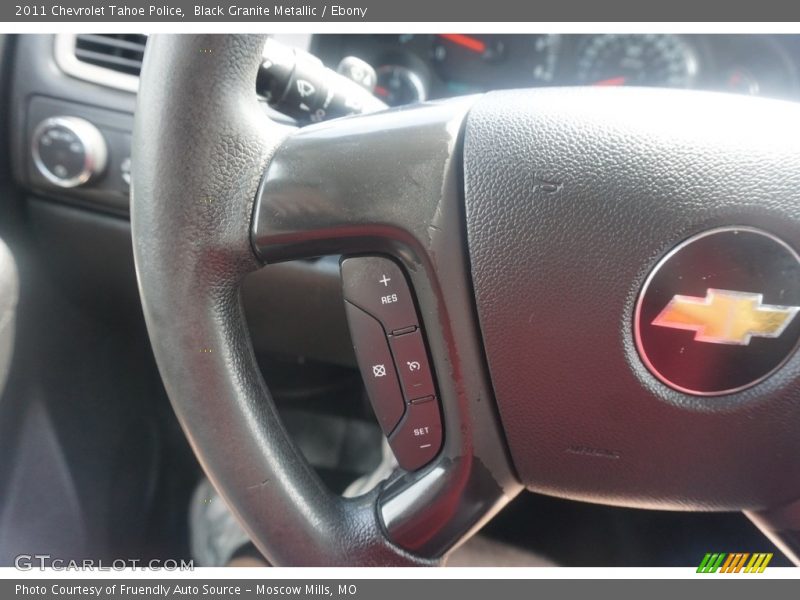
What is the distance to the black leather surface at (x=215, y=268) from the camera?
0.48 m

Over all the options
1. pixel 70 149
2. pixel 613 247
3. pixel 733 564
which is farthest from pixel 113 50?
pixel 733 564

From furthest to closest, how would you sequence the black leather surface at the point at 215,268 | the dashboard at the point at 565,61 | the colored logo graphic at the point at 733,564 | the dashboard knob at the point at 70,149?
the dashboard at the point at 565,61, the dashboard knob at the point at 70,149, the colored logo graphic at the point at 733,564, the black leather surface at the point at 215,268


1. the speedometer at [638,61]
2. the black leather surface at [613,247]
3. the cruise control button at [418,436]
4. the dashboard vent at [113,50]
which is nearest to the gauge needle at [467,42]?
the speedometer at [638,61]

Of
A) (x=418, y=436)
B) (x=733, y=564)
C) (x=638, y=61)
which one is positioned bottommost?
(x=733, y=564)

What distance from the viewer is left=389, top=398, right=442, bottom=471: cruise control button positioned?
547mm

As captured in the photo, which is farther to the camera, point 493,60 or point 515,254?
point 493,60

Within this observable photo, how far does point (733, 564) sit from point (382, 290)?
0.49 metres

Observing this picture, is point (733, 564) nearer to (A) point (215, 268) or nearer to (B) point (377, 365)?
(B) point (377, 365)

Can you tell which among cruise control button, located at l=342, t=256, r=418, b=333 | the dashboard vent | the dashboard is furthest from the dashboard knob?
cruise control button, located at l=342, t=256, r=418, b=333

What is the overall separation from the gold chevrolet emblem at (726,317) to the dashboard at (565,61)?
0.68 metres

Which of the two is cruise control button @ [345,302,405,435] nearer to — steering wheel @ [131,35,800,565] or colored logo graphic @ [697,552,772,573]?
steering wheel @ [131,35,800,565]

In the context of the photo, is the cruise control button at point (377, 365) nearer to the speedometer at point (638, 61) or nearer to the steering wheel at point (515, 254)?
the steering wheel at point (515, 254)

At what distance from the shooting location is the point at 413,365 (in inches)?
21.1
